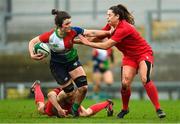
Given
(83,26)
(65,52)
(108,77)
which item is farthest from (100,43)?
(83,26)

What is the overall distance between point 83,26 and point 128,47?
1260 centimetres

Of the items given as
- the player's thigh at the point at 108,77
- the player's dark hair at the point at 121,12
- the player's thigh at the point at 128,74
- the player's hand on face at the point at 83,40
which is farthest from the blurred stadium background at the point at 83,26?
the player's hand on face at the point at 83,40

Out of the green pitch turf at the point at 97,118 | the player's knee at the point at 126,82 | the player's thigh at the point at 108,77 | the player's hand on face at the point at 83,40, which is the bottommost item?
the player's thigh at the point at 108,77

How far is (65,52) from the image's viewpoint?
617 inches

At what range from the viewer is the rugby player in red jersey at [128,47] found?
1560 cm

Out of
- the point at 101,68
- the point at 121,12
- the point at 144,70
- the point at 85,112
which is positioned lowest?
the point at 101,68

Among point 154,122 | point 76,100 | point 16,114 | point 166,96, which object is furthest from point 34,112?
point 166,96

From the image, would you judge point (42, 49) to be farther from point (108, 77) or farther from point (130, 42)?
point (108, 77)

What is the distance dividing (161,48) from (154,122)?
14099mm

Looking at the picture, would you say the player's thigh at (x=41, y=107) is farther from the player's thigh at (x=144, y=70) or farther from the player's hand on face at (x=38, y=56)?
the player's thigh at (x=144, y=70)

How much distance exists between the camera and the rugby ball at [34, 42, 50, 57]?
1530 centimetres

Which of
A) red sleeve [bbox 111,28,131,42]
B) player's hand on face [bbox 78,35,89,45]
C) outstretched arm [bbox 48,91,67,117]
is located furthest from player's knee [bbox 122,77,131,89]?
outstretched arm [bbox 48,91,67,117]

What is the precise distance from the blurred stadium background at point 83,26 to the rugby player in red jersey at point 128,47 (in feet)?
38.8

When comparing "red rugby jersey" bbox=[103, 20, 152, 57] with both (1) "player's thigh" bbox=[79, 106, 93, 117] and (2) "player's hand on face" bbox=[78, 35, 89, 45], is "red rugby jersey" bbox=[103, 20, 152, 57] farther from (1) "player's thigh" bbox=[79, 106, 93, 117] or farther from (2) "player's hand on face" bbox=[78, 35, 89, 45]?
(1) "player's thigh" bbox=[79, 106, 93, 117]
